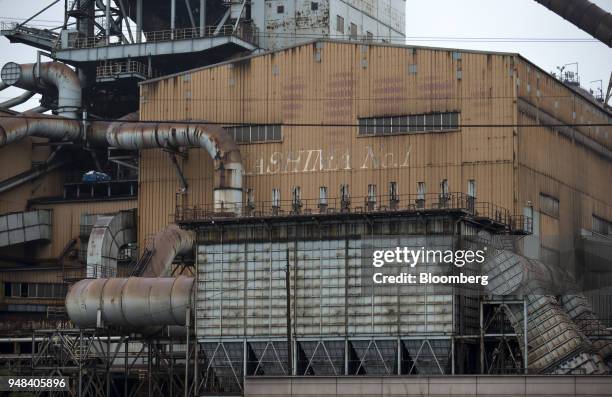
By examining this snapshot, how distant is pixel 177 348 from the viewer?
86.5m

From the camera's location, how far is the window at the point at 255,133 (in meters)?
85.1

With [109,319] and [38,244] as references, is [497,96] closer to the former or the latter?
[109,319]

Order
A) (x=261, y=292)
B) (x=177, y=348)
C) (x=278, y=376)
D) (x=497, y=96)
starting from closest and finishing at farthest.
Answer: (x=278, y=376), (x=261, y=292), (x=497, y=96), (x=177, y=348)

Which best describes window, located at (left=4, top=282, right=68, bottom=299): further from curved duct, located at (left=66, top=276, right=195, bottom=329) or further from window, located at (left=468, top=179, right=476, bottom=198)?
window, located at (left=468, top=179, right=476, bottom=198)

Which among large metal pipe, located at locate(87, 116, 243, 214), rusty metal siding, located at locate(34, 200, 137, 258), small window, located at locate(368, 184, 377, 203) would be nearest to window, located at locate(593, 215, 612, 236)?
small window, located at locate(368, 184, 377, 203)

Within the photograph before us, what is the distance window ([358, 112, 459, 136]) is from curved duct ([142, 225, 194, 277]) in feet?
40.2

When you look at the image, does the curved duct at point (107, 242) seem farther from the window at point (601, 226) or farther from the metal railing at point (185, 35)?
the window at point (601, 226)

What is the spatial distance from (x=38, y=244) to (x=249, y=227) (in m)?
29.0

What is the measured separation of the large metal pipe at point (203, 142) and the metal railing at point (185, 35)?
9.02 m

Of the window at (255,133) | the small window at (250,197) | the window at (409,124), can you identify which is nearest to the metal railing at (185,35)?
the window at (255,133)

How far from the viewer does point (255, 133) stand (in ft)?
281

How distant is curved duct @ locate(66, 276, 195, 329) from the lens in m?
73.2

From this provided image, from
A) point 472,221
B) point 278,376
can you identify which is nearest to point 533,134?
point 472,221

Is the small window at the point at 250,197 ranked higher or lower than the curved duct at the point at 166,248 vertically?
higher
